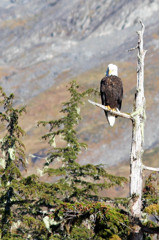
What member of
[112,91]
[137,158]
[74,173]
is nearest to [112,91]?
[112,91]

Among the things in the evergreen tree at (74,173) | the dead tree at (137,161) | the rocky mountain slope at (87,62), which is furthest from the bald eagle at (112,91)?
the rocky mountain slope at (87,62)

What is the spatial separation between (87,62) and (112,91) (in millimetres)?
122906

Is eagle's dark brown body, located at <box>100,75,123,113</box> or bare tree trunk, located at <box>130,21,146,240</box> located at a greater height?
eagle's dark brown body, located at <box>100,75,123,113</box>

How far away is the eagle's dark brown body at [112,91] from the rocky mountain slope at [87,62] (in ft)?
122

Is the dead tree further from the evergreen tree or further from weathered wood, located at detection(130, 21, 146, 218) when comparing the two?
the evergreen tree

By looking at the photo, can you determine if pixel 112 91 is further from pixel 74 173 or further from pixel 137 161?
pixel 137 161

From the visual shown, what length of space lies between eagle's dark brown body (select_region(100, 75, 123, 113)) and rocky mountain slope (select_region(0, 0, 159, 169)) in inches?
1464

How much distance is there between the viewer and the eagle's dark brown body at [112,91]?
1030cm

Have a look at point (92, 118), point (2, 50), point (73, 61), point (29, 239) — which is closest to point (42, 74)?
point (73, 61)

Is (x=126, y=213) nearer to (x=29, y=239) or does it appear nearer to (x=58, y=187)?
(x=58, y=187)

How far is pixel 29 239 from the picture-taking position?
11273 millimetres

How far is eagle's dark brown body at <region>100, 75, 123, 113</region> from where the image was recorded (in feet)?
33.8

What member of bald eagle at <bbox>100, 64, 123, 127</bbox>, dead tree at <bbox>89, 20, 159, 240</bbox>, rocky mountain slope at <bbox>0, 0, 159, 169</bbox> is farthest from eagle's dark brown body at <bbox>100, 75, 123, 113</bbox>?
rocky mountain slope at <bbox>0, 0, 159, 169</bbox>

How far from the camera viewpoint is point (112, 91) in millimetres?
10422
